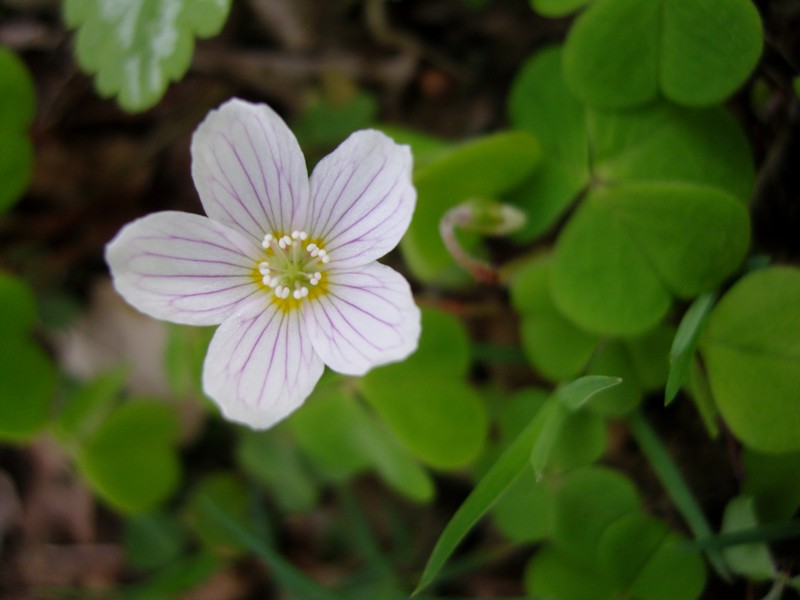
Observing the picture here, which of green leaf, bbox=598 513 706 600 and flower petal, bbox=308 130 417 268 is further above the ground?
flower petal, bbox=308 130 417 268

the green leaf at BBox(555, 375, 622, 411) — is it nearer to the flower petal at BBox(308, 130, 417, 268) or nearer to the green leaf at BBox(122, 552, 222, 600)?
the flower petal at BBox(308, 130, 417, 268)

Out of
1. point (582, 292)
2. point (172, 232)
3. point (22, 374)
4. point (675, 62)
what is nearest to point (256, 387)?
point (172, 232)

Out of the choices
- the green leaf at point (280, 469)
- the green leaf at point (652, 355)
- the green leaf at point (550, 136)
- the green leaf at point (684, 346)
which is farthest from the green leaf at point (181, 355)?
the green leaf at point (684, 346)

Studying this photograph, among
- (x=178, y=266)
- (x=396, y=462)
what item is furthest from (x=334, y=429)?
(x=178, y=266)

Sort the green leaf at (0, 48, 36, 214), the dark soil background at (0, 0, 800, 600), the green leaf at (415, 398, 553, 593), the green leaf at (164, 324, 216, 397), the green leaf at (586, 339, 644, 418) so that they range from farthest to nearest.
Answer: the dark soil background at (0, 0, 800, 600), the green leaf at (164, 324, 216, 397), the green leaf at (0, 48, 36, 214), the green leaf at (586, 339, 644, 418), the green leaf at (415, 398, 553, 593)

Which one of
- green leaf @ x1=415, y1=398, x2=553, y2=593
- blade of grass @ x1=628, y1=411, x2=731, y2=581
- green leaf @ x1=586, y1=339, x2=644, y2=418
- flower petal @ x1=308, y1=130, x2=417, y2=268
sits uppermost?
flower petal @ x1=308, y1=130, x2=417, y2=268

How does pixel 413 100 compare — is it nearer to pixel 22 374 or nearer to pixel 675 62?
pixel 675 62

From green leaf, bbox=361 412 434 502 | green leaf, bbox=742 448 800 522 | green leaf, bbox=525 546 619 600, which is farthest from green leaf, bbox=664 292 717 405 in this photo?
green leaf, bbox=361 412 434 502
